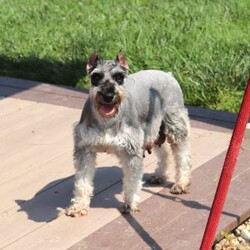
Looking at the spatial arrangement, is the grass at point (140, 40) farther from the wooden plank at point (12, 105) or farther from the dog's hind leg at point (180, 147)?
the dog's hind leg at point (180, 147)

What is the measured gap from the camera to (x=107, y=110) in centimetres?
541

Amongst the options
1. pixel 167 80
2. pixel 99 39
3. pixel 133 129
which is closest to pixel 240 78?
pixel 99 39

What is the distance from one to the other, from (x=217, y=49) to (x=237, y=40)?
61cm

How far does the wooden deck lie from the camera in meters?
5.60

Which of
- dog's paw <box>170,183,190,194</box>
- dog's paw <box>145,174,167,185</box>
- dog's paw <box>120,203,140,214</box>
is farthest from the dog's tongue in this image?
dog's paw <box>145,174,167,185</box>

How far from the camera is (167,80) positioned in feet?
20.4

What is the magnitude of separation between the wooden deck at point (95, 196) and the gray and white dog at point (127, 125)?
0.58 feet

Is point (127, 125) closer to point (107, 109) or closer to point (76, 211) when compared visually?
point (107, 109)

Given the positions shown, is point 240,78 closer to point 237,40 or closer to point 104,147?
point 237,40

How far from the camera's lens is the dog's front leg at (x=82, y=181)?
576cm

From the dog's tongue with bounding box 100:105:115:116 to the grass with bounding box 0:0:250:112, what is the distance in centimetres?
350

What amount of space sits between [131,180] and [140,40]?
516 cm

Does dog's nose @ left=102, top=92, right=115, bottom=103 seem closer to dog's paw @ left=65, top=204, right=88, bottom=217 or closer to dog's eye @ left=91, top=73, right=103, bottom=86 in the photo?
dog's eye @ left=91, top=73, right=103, bottom=86

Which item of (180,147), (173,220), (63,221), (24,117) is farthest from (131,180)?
(24,117)
